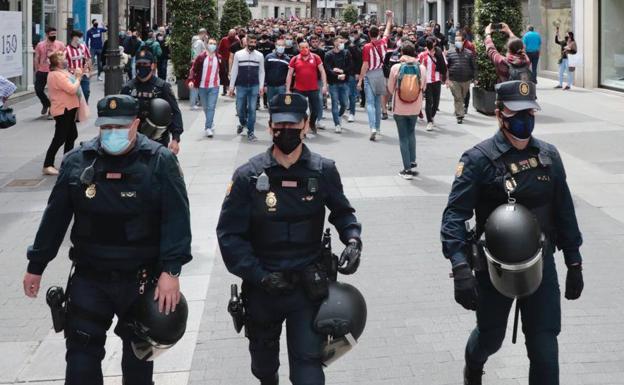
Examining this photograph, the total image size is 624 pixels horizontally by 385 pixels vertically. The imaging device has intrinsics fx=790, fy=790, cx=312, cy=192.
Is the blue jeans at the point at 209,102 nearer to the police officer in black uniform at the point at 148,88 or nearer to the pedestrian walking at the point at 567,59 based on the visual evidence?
the police officer in black uniform at the point at 148,88

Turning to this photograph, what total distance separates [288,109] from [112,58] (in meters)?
6.72

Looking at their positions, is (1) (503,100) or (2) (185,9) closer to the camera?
(1) (503,100)

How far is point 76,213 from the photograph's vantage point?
13.0ft

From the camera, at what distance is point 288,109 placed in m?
4.01

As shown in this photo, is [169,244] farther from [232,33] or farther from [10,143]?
[232,33]

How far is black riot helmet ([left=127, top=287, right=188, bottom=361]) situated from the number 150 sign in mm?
14022

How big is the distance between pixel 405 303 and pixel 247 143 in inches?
303

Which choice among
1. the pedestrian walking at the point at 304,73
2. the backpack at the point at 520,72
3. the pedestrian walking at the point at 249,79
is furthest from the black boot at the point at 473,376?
the pedestrian walking at the point at 304,73

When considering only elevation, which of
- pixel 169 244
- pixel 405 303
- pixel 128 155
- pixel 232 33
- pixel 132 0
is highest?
pixel 132 0

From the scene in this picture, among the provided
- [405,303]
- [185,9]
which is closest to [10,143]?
[185,9]

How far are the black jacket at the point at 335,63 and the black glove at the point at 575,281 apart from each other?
11218 millimetres

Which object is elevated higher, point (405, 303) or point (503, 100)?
point (503, 100)

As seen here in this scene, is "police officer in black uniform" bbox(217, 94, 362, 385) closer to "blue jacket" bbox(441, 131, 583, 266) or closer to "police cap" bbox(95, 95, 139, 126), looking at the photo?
"blue jacket" bbox(441, 131, 583, 266)

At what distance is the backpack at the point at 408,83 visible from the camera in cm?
1024
